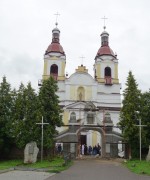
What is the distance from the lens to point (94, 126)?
103 feet

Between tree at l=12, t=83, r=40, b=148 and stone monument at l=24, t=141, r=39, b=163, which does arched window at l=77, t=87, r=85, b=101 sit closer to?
tree at l=12, t=83, r=40, b=148

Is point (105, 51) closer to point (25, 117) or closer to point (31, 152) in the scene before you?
point (25, 117)

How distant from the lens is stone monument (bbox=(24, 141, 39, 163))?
25594mm

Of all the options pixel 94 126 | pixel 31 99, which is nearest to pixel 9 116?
pixel 31 99

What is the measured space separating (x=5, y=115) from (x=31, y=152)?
5226mm

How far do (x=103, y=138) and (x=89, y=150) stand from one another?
215 inches

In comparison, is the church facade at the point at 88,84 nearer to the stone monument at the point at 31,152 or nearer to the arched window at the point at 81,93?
the arched window at the point at 81,93

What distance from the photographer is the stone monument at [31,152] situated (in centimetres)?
2559

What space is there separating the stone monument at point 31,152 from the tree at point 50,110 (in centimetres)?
149

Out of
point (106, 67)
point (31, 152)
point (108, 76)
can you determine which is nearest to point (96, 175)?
point (31, 152)

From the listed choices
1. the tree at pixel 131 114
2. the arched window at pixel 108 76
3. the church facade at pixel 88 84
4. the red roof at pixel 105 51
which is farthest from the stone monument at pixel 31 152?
the red roof at pixel 105 51

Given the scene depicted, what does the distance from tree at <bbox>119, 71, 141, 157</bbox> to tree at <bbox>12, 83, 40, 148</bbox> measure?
7840 mm

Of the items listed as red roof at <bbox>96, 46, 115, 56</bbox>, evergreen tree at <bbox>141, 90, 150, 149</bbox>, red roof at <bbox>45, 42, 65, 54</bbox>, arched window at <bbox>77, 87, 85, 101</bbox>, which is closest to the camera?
evergreen tree at <bbox>141, 90, 150, 149</bbox>

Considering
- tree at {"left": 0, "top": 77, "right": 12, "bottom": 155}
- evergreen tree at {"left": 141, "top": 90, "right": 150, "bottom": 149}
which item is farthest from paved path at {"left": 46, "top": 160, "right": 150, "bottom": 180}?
tree at {"left": 0, "top": 77, "right": 12, "bottom": 155}
